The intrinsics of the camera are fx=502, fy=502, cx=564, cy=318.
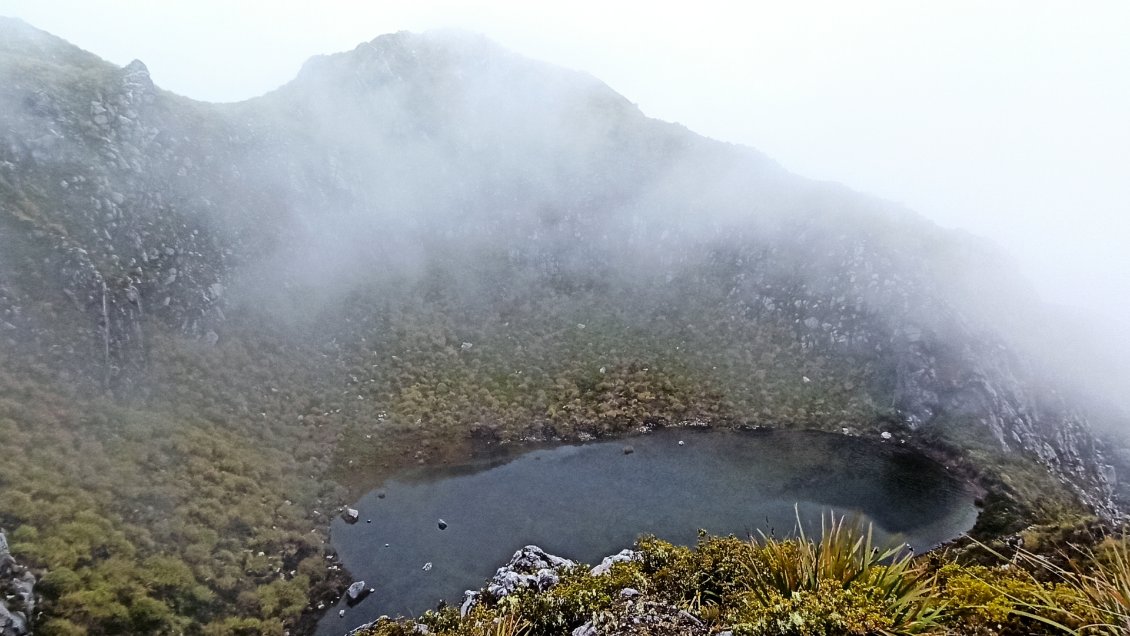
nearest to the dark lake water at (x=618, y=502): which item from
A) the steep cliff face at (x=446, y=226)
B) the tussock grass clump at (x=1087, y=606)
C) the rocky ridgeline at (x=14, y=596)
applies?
the steep cliff face at (x=446, y=226)

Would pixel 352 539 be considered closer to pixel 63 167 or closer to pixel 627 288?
pixel 63 167

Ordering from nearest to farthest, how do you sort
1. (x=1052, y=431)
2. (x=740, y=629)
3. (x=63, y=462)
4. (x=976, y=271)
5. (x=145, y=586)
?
(x=740, y=629), (x=145, y=586), (x=63, y=462), (x=1052, y=431), (x=976, y=271)

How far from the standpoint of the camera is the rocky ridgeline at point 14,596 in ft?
57.1

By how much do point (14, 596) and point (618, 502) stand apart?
27.6 meters

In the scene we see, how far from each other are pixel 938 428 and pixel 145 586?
51951 mm

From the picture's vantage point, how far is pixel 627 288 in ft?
196

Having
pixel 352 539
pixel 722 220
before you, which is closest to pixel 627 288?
pixel 722 220

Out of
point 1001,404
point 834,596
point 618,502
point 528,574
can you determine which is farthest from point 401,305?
point 1001,404

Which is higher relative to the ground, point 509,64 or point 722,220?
point 509,64

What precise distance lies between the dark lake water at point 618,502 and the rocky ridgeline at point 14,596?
10.6 metres

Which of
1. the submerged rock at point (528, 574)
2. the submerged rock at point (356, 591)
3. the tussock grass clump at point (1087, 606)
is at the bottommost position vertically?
the submerged rock at point (356, 591)

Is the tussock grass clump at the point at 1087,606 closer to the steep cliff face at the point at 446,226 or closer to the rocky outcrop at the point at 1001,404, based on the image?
the steep cliff face at the point at 446,226

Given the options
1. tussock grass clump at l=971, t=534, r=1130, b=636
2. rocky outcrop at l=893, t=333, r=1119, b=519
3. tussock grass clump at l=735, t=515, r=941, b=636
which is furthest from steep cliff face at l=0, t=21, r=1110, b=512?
tussock grass clump at l=971, t=534, r=1130, b=636

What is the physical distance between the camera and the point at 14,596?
1828 centimetres
